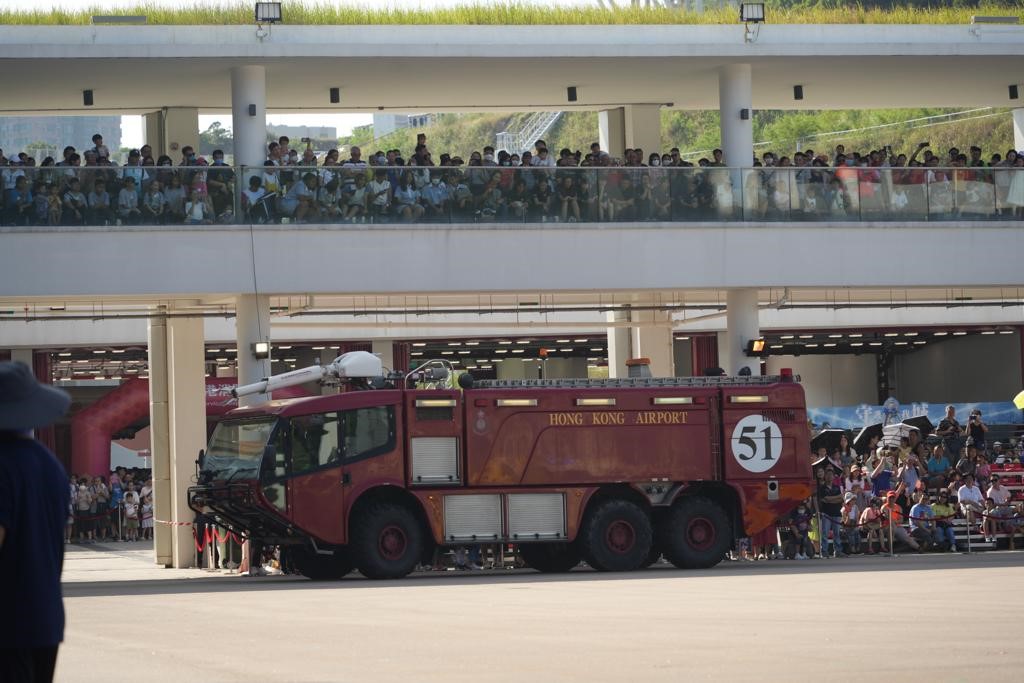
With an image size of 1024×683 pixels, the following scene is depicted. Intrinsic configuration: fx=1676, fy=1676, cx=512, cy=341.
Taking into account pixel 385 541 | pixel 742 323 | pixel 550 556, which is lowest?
pixel 550 556

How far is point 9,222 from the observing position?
2698 cm

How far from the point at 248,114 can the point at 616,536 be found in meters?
10.2

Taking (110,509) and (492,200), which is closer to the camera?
(492,200)

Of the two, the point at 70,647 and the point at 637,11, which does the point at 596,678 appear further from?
the point at 637,11

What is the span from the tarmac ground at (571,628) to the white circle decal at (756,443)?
2440 millimetres

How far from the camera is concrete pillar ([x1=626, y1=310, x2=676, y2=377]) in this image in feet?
119

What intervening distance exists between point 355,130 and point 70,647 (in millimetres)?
158828

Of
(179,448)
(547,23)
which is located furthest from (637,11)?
(179,448)

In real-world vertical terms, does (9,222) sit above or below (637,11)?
below

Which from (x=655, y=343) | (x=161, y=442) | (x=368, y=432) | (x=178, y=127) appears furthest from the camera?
(x=655, y=343)

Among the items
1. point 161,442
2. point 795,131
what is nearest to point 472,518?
point 161,442

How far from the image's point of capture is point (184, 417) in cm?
3197

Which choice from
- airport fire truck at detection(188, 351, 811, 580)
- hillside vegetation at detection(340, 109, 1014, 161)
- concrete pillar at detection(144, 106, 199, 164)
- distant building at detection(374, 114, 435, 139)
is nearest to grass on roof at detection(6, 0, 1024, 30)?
concrete pillar at detection(144, 106, 199, 164)

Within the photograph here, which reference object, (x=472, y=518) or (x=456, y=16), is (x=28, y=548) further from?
(x=456, y=16)
